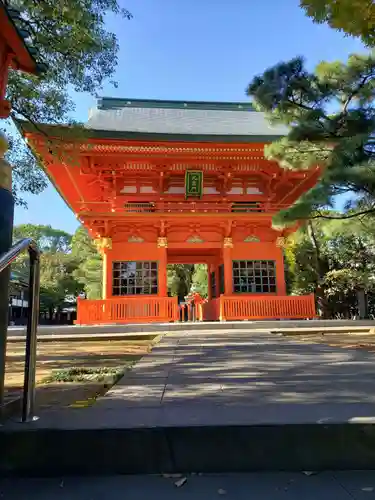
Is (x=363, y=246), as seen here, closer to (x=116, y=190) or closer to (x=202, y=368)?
(x=116, y=190)

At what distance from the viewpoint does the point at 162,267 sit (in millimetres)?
13922

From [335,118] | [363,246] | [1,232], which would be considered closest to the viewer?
[1,232]

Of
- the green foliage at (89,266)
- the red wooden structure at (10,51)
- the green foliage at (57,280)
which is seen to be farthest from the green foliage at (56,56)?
the green foliage at (57,280)

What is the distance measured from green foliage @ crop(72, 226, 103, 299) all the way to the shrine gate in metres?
9.29

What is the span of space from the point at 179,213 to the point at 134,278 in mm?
2904

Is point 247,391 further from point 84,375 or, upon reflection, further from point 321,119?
point 321,119

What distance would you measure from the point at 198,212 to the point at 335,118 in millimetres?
6899

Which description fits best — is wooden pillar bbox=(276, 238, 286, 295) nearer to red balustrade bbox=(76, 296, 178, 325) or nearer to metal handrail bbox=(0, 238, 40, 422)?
red balustrade bbox=(76, 296, 178, 325)

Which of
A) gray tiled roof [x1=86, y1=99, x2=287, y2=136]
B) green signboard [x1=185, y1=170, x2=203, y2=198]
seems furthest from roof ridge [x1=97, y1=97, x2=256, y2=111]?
green signboard [x1=185, y1=170, x2=203, y2=198]

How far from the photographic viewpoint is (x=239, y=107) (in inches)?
793

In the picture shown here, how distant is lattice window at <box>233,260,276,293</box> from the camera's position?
1430cm

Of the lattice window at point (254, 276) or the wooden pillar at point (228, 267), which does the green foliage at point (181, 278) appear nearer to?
the lattice window at point (254, 276)

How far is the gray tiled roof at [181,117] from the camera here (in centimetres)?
1617

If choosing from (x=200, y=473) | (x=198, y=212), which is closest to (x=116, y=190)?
(x=198, y=212)
